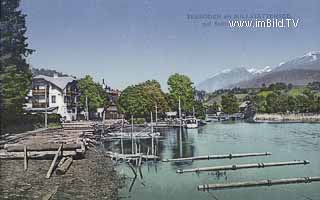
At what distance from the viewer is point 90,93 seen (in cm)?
1379

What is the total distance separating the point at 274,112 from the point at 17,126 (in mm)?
15782

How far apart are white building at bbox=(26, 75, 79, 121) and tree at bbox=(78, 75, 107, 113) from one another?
35 cm

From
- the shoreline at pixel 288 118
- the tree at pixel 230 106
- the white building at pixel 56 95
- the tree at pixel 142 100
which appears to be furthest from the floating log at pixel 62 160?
the tree at pixel 230 106

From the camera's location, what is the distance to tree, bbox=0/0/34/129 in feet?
18.7

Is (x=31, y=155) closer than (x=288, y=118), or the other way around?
(x=31, y=155)

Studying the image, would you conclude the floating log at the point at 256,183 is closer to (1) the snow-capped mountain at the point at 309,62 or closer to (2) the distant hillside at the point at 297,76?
(1) the snow-capped mountain at the point at 309,62

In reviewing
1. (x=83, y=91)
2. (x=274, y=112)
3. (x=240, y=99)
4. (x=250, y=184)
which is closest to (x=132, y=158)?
(x=250, y=184)

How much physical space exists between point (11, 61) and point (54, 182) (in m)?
3.17

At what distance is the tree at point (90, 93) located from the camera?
13562 mm

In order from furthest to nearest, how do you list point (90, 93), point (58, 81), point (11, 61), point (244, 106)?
point (244, 106), point (90, 93), point (58, 81), point (11, 61)

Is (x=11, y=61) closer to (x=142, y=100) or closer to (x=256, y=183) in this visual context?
(x=256, y=183)

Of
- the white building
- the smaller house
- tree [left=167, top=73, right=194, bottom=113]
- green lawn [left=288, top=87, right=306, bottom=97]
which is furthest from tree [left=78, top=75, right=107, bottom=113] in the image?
green lawn [left=288, top=87, right=306, bottom=97]

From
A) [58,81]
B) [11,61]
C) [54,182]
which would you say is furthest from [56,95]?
[54,182]

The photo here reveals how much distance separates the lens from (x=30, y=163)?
4.23 m
